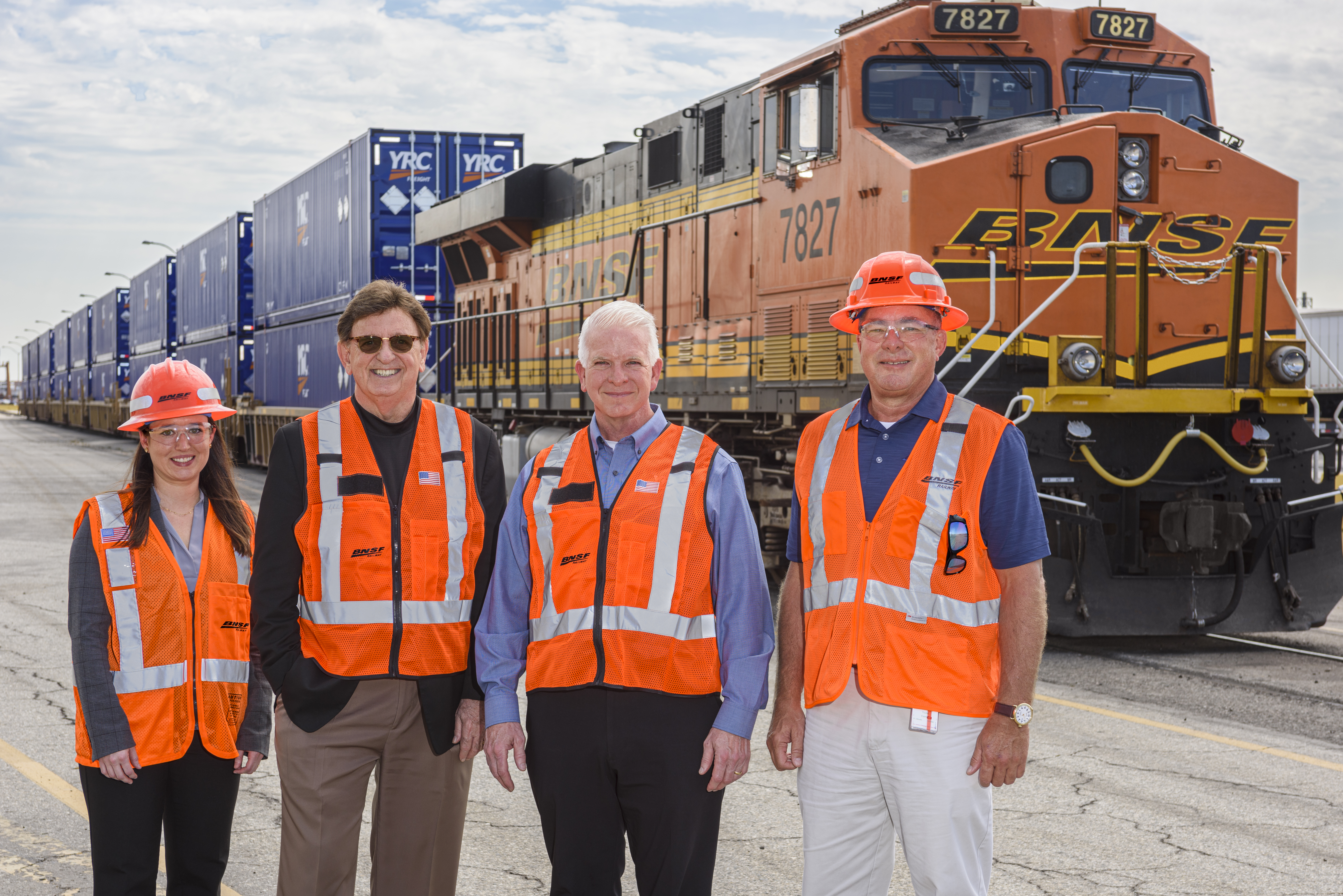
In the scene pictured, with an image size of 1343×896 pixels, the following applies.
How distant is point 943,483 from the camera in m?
3.09

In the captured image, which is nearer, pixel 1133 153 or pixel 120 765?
pixel 120 765

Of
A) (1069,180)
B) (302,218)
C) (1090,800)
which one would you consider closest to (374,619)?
(1090,800)

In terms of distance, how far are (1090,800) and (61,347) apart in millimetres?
68941

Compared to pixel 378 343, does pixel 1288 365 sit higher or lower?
higher

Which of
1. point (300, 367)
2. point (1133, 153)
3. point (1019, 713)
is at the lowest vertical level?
point (1019, 713)

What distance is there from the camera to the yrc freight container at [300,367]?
2189 centimetres

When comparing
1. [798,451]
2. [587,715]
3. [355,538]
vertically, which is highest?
[798,451]

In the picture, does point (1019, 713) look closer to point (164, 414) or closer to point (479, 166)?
point (164, 414)

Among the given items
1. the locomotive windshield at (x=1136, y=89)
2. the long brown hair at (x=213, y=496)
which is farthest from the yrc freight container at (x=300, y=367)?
the long brown hair at (x=213, y=496)

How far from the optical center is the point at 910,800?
9.80ft

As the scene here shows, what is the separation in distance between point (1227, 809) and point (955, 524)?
2.88 meters

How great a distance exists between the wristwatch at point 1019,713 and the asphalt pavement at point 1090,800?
5.14ft

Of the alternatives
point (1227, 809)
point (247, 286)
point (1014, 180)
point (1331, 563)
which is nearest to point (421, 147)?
point (247, 286)

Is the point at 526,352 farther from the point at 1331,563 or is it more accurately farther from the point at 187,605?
the point at 187,605
